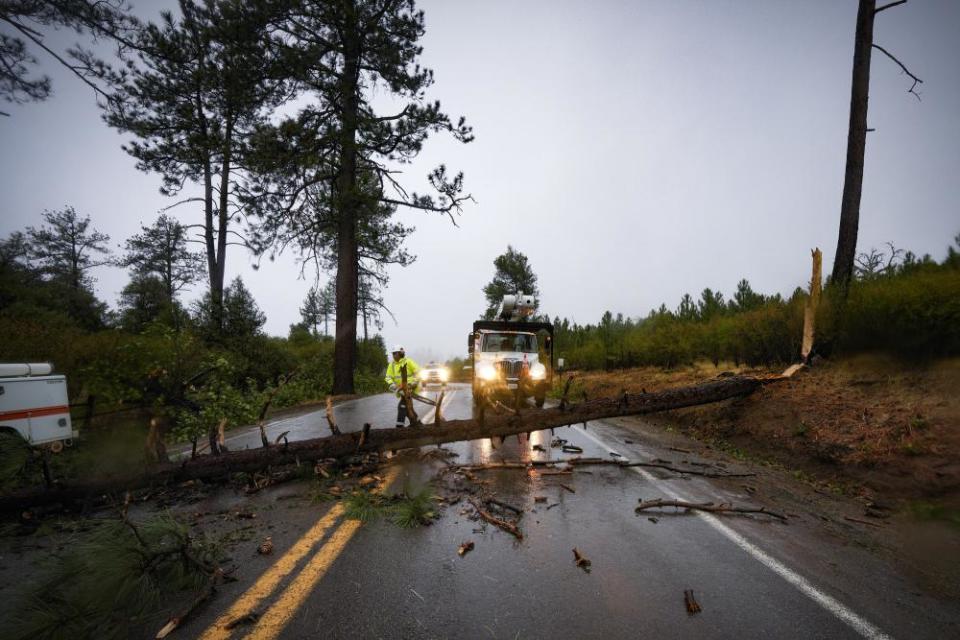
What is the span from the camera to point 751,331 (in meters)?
10.6

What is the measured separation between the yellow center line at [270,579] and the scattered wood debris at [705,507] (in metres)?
3.17

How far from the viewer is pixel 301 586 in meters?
2.68

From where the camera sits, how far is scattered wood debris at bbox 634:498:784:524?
4176 mm

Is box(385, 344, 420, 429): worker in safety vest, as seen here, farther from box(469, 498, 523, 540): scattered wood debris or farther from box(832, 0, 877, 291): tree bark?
box(832, 0, 877, 291): tree bark

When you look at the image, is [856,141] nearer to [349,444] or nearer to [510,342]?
[510,342]

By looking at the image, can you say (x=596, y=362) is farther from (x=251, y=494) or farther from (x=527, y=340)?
(x=251, y=494)

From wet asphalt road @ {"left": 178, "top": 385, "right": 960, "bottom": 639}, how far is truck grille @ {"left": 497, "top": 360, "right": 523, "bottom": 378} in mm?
6161

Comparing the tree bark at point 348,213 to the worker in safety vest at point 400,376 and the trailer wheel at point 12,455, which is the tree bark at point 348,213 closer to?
the worker in safety vest at point 400,376

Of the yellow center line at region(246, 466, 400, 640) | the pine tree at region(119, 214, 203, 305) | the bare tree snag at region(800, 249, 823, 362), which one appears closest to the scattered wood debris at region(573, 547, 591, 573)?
the yellow center line at region(246, 466, 400, 640)

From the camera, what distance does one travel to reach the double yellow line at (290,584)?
223cm

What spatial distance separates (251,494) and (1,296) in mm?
22072

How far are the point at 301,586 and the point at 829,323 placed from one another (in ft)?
32.8

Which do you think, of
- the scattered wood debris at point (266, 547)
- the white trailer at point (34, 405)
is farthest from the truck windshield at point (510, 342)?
the white trailer at point (34, 405)

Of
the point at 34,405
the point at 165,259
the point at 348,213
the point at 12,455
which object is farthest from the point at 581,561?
the point at 165,259
